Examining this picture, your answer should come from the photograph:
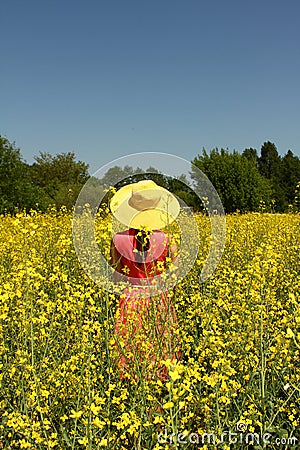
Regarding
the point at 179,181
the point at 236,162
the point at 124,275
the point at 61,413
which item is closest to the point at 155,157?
the point at 179,181

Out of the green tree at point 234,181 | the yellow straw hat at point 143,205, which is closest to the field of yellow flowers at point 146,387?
the yellow straw hat at point 143,205

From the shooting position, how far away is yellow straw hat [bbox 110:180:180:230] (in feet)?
10.0

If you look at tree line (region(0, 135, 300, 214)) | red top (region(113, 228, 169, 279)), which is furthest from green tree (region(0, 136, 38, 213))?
red top (region(113, 228, 169, 279))

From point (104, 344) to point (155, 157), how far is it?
3.84ft

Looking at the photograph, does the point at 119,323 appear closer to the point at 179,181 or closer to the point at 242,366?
the point at 242,366

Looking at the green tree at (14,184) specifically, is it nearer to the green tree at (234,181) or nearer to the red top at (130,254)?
the green tree at (234,181)

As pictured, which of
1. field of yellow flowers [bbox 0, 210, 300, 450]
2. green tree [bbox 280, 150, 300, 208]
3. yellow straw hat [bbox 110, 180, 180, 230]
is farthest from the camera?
green tree [bbox 280, 150, 300, 208]

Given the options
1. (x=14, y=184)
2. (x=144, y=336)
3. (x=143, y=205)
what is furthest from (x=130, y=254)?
(x=14, y=184)

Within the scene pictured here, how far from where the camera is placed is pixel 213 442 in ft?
6.90

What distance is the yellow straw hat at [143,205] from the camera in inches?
120

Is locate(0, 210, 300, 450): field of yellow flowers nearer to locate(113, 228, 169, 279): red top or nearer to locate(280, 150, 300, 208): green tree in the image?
locate(113, 228, 169, 279): red top

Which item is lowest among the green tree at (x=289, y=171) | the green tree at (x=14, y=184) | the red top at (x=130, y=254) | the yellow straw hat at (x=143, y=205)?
the red top at (x=130, y=254)

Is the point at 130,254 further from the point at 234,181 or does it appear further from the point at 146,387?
the point at 234,181

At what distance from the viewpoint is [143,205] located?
316 cm
